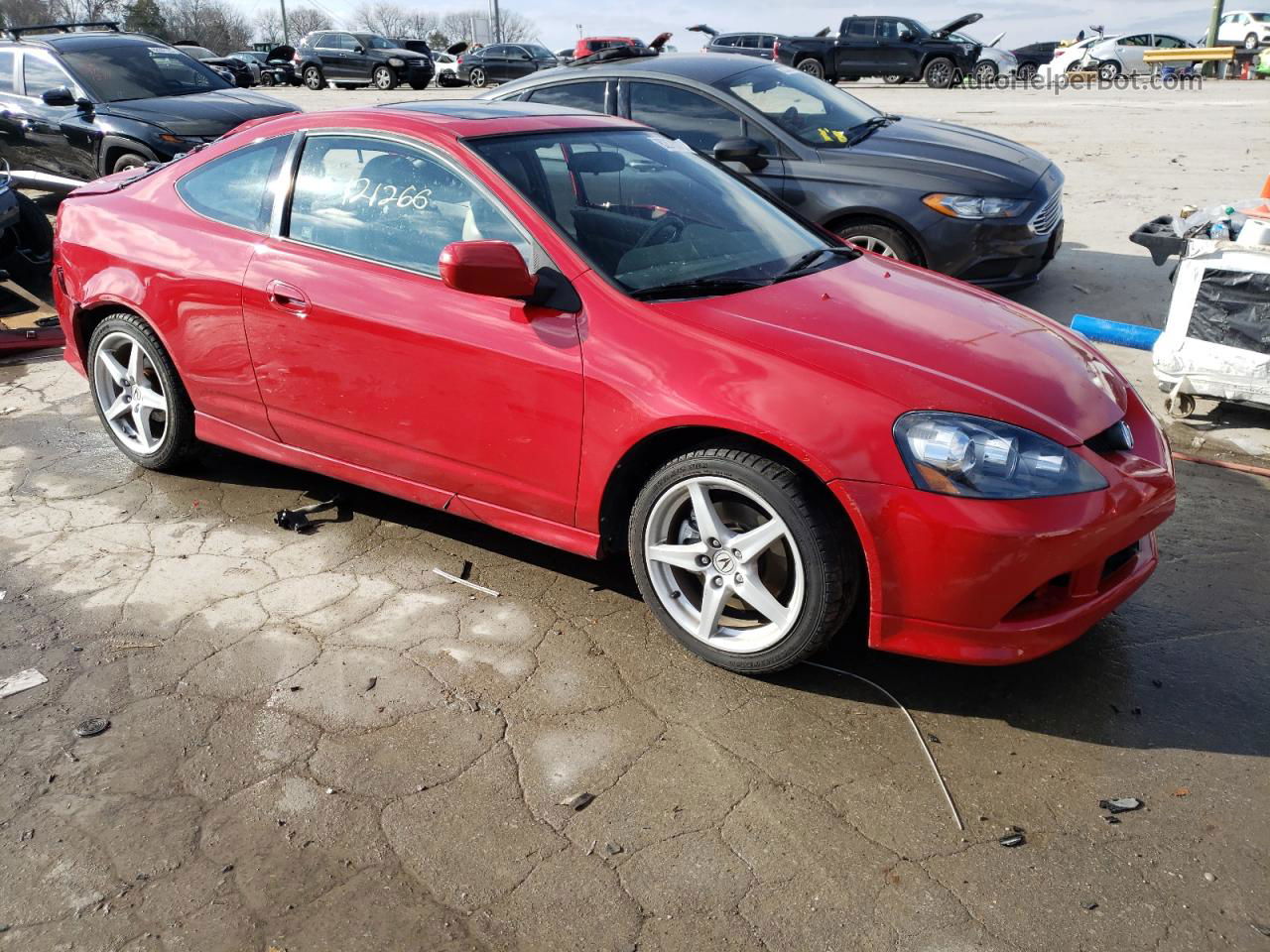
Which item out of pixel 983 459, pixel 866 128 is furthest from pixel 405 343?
pixel 866 128

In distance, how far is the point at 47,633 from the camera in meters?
3.54

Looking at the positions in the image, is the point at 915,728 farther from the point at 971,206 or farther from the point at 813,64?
the point at 813,64

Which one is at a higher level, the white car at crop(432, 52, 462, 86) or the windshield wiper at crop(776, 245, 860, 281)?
the white car at crop(432, 52, 462, 86)

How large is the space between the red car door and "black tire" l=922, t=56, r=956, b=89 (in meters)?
27.6

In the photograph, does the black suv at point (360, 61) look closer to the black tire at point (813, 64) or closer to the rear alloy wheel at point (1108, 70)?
the black tire at point (813, 64)

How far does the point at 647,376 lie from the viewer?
3137 millimetres

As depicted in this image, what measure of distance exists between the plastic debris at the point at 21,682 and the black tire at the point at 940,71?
2908 cm

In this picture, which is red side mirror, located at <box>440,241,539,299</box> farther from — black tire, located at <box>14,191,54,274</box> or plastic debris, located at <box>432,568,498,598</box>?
black tire, located at <box>14,191,54,274</box>

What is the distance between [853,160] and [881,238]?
524 mm

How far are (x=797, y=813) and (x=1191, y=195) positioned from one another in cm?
977

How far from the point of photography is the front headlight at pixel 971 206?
655cm

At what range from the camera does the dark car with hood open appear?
2812cm

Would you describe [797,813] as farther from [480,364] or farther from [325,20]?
[325,20]

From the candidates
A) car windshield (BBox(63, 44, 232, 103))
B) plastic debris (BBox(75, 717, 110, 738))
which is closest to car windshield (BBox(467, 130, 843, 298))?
plastic debris (BBox(75, 717, 110, 738))
